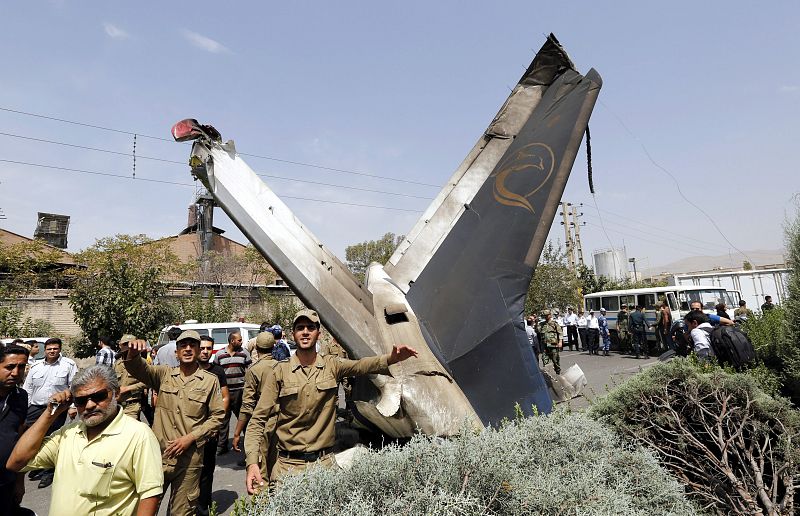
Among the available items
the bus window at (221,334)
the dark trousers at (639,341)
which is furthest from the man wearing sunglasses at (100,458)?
the dark trousers at (639,341)

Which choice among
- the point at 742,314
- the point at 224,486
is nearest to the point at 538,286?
the point at 742,314

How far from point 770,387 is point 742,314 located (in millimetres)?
10439

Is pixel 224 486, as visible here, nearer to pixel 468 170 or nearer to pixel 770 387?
pixel 468 170

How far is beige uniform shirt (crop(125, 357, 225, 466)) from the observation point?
390 cm

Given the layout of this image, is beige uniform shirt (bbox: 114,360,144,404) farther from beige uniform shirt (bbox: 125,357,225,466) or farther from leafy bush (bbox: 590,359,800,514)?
leafy bush (bbox: 590,359,800,514)

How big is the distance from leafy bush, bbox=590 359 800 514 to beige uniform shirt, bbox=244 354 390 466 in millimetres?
2364

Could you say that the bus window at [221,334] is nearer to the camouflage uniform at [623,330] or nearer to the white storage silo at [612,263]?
the camouflage uniform at [623,330]

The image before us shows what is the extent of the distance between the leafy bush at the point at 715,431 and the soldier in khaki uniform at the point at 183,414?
3649mm

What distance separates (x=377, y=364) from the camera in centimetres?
345

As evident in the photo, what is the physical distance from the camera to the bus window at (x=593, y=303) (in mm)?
21888

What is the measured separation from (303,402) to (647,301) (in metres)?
18.4

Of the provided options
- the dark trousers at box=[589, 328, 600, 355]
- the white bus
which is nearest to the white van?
the dark trousers at box=[589, 328, 600, 355]

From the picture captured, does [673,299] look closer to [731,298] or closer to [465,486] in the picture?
[731,298]

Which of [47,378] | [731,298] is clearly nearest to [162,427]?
[47,378]
